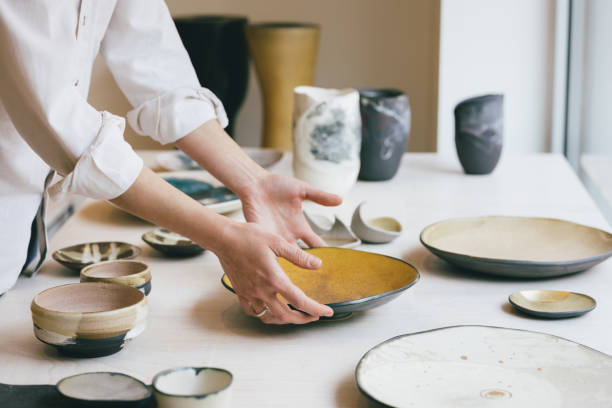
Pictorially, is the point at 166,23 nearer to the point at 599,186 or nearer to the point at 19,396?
the point at 19,396

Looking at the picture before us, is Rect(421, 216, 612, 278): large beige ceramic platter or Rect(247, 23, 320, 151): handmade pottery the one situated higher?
Rect(247, 23, 320, 151): handmade pottery

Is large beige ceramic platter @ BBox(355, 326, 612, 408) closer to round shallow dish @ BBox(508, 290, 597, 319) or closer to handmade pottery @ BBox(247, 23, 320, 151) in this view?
round shallow dish @ BBox(508, 290, 597, 319)

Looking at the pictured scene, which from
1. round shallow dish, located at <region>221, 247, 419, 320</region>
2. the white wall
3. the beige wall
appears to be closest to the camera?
round shallow dish, located at <region>221, 247, 419, 320</region>

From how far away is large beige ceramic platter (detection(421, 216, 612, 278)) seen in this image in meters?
1.07

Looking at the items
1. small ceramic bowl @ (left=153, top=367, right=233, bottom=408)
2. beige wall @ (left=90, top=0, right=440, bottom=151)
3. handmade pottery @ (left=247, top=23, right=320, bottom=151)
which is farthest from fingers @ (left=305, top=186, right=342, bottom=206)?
beige wall @ (left=90, top=0, right=440, bottom=151)

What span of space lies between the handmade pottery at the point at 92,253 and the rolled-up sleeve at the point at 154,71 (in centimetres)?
20

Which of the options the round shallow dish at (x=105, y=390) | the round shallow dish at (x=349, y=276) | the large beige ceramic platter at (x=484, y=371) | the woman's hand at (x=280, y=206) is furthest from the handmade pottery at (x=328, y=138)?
the round shallow dish at (x=105, y=390)

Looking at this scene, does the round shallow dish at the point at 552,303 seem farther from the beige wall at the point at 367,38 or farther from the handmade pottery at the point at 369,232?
the beige wall at the point at 367,38

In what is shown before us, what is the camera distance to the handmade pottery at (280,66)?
2891mm

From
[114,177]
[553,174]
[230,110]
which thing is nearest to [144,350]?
[114,177]

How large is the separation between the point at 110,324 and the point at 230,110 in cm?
230

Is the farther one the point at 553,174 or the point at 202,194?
the point at 553,174

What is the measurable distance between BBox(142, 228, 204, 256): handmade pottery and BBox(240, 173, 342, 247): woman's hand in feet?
0.33

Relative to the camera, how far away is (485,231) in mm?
1309
